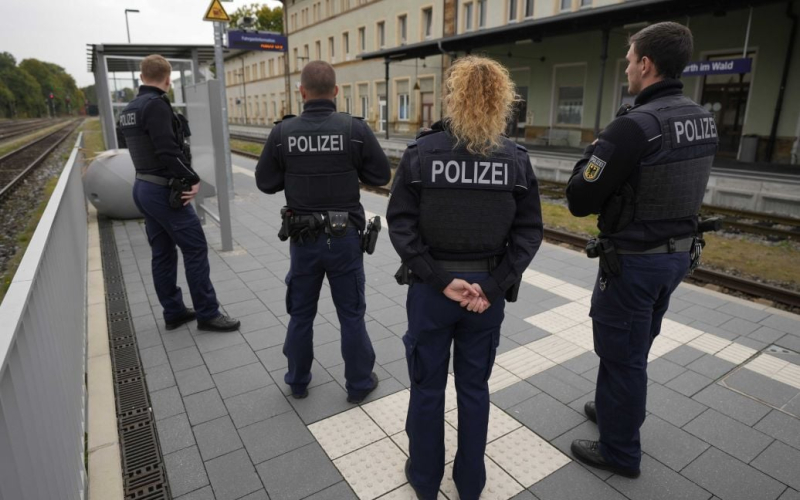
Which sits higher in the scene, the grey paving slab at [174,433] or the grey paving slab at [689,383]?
the grey paving slab at [689,383]

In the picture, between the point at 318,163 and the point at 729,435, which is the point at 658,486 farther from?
the point at 318,163

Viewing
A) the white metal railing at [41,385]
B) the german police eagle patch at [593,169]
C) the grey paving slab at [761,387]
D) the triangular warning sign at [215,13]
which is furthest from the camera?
the triangular warning sign at [215,13]

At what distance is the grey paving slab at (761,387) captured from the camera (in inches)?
136

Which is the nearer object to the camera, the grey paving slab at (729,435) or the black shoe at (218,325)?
the grey paving slab at (729,435)

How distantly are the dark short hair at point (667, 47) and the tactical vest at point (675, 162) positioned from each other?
148 mm

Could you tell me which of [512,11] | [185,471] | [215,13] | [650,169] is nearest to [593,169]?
[650,169]

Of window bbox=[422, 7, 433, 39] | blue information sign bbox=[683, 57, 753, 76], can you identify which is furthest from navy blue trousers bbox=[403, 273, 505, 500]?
window bbox=[422, 7, 433, 39]

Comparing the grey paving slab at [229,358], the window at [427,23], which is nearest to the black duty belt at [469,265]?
the grey paving slab at [229,358]

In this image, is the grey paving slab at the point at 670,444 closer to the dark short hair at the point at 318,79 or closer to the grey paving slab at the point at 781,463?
the grey paving slab at the point at 781,463

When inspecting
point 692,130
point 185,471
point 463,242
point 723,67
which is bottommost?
point 185,471

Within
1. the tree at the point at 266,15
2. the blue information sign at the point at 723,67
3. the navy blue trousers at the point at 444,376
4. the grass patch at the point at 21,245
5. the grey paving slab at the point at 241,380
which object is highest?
the tree at the point at 266,15

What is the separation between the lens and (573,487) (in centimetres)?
265

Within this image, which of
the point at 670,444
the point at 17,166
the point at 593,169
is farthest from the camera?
the point at 17,166

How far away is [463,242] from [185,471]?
2020mm
